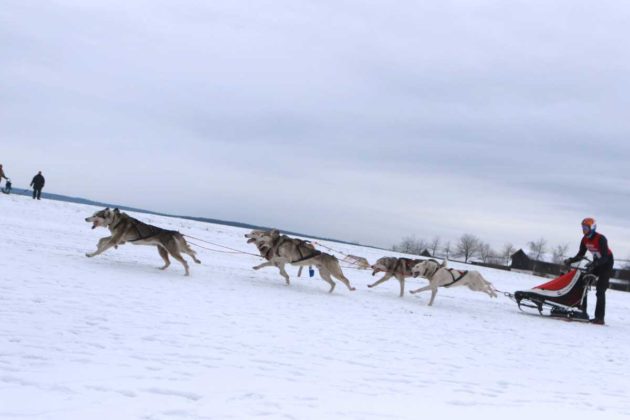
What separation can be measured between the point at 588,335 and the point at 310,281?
6.26 m

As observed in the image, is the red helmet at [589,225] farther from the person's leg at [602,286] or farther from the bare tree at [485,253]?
the bare tree at [485,253]

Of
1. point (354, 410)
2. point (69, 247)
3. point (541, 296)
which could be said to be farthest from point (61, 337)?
point (541, 296)

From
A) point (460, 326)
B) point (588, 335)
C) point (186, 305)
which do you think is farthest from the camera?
point (588, 335)

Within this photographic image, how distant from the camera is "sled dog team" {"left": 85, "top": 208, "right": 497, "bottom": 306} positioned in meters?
11.0

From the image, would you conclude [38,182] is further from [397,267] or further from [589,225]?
[589,225]

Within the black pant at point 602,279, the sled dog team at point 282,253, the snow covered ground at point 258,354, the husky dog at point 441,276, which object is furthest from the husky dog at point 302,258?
the black pant at point 602,279

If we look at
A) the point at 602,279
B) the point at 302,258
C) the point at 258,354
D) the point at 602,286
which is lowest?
the point at 258,354

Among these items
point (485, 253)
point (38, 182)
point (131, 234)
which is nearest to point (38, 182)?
point (38, 182)

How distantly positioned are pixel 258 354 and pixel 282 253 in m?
6.43

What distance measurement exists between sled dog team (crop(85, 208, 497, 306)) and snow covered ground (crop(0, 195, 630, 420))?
1.87 feet

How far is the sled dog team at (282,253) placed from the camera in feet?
36.1

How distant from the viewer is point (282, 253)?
1197 cm

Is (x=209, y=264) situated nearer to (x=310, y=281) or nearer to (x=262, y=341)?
(x=310, y=281)

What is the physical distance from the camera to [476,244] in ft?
320
